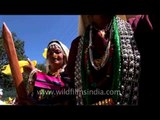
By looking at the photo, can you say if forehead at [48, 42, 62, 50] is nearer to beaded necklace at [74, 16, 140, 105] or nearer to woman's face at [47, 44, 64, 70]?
woman's face at [47, 44, 64, 70]

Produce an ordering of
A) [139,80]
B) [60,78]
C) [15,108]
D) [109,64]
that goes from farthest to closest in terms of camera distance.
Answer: [60,78], [109,64], [139,80], [15,108]

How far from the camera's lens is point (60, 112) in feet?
2.73

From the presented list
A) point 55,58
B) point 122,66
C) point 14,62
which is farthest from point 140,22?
point 55,58

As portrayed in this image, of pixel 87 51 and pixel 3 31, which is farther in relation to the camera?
pixel 87 51

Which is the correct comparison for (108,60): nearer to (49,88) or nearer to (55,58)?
(49,88)

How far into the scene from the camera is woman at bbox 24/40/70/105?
151 centimetres

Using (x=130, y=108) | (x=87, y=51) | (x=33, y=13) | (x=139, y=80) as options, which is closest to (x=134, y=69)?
(x=139, y=80)

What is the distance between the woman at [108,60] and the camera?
1.31 meters

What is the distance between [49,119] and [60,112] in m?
0.04

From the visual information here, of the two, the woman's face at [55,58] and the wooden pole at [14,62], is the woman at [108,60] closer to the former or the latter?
the wooden pole at [14,62]

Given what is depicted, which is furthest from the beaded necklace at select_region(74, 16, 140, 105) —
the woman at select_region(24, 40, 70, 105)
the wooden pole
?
the wooden pole

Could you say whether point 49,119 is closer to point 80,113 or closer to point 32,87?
point 80,113

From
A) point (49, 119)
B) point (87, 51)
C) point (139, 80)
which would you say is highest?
point (87, 51)

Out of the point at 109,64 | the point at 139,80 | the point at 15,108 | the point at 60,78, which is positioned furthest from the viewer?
the point at 60,78
